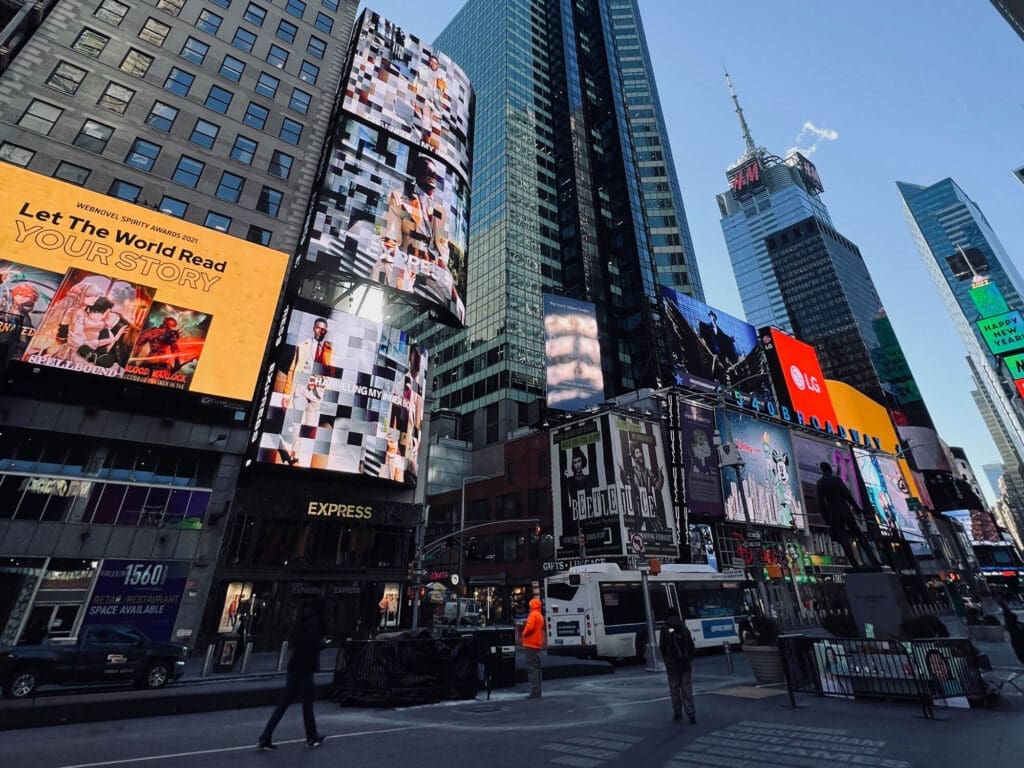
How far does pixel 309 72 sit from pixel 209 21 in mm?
7145

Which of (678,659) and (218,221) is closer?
(678,659)

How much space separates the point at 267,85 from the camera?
3822cm

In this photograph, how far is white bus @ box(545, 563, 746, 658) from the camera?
21.4 metres

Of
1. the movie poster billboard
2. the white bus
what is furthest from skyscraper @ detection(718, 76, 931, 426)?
the white bus

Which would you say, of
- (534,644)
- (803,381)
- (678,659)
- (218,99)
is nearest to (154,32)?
(218,99)

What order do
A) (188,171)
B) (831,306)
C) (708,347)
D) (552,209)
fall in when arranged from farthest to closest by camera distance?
1. (831,306)
2. (552,209)
3. (708,347)
4. (188,171)

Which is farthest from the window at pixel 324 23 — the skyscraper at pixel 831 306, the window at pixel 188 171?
the skyscraper at pixel 831 306

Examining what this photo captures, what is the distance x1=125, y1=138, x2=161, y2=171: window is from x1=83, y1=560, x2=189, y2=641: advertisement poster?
2294cm

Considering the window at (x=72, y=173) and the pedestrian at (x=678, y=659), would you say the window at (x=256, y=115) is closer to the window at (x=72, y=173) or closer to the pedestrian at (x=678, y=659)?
the window at (x=72, y=173)

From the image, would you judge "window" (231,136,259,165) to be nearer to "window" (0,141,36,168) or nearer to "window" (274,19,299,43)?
"window" (0,141,36,168)

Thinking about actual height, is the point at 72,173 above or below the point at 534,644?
above

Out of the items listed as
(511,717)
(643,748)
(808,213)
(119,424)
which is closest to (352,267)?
(119,424)

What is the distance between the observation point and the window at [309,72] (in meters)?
40.3

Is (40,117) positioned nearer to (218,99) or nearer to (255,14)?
(218,99)
